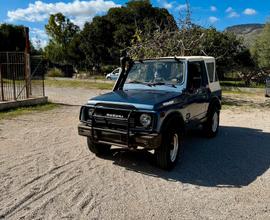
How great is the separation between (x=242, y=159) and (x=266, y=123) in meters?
4.72

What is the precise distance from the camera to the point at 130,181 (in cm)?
499

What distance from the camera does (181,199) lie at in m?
→ 4.37

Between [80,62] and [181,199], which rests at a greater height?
[80,62]

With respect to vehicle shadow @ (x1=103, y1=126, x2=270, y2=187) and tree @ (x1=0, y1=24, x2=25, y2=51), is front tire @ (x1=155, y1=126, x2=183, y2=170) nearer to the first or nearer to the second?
vehicle shadow @ (x1=103, y1=126, x2=270, y2=187)

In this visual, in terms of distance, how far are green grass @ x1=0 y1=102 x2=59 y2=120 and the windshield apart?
6218mm

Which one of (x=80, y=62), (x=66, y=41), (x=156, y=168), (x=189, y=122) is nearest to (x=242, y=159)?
(x=189, y=122)

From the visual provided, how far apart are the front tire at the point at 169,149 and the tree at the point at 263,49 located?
79.9 feet

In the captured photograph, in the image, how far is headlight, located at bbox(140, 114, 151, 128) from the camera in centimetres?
500

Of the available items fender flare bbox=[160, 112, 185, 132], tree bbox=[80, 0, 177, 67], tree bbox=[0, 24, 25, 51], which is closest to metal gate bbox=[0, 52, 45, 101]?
fender flare bbox=[160, 112, 185, 132]

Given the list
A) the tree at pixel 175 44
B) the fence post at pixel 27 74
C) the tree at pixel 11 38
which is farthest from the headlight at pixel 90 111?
the tree at pixel 11 38

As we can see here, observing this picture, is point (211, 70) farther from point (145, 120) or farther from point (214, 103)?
point (145, 120)

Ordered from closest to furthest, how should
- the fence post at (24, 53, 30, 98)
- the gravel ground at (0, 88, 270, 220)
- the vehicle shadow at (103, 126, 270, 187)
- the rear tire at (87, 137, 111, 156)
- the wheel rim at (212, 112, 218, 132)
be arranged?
the gravel ground at (0, 88, 270, 220) < the vehicle shadow at (103, 126, 270, 187) < the rear tire at (87, 137, 111, 156) < the wheel rim at (212, 112, 218, 132) < the fence post at (24, 53, 30, 98)

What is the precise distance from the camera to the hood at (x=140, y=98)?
201 inches

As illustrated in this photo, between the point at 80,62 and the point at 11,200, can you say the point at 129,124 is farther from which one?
the point at 80,62
